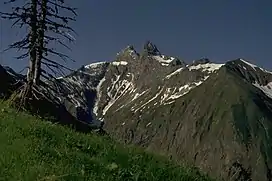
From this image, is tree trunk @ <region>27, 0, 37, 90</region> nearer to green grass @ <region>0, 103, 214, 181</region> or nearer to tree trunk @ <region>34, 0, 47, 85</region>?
tree trunk @ <region>34, 0, 47, 85</region>

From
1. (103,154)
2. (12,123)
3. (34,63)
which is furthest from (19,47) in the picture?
(103,154)

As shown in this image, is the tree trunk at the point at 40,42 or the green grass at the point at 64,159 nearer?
the green grass at the point at 64,159

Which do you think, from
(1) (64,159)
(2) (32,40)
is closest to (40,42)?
(2) (32,40)

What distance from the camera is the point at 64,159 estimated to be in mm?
14297

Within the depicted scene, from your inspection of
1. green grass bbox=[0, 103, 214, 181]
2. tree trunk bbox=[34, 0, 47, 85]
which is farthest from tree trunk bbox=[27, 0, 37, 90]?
green grass bbox=[0, 103, 214, 181]

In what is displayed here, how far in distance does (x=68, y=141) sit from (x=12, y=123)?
83.5 inches

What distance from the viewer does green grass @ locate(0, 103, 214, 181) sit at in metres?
12.8

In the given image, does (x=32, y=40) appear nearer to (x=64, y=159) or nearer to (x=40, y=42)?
(x=40, y=42)

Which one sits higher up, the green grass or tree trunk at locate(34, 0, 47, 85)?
tree trunk at locate(34, 0, 47, 85)

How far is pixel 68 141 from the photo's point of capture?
1691 cm

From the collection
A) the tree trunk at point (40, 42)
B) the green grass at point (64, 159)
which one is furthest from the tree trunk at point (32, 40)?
the green grass at point (64, 159)

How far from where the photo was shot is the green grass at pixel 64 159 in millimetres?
12836

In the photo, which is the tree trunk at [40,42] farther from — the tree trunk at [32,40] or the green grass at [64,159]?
the green grass at [64,159]

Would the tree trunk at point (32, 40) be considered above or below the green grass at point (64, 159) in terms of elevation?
above
